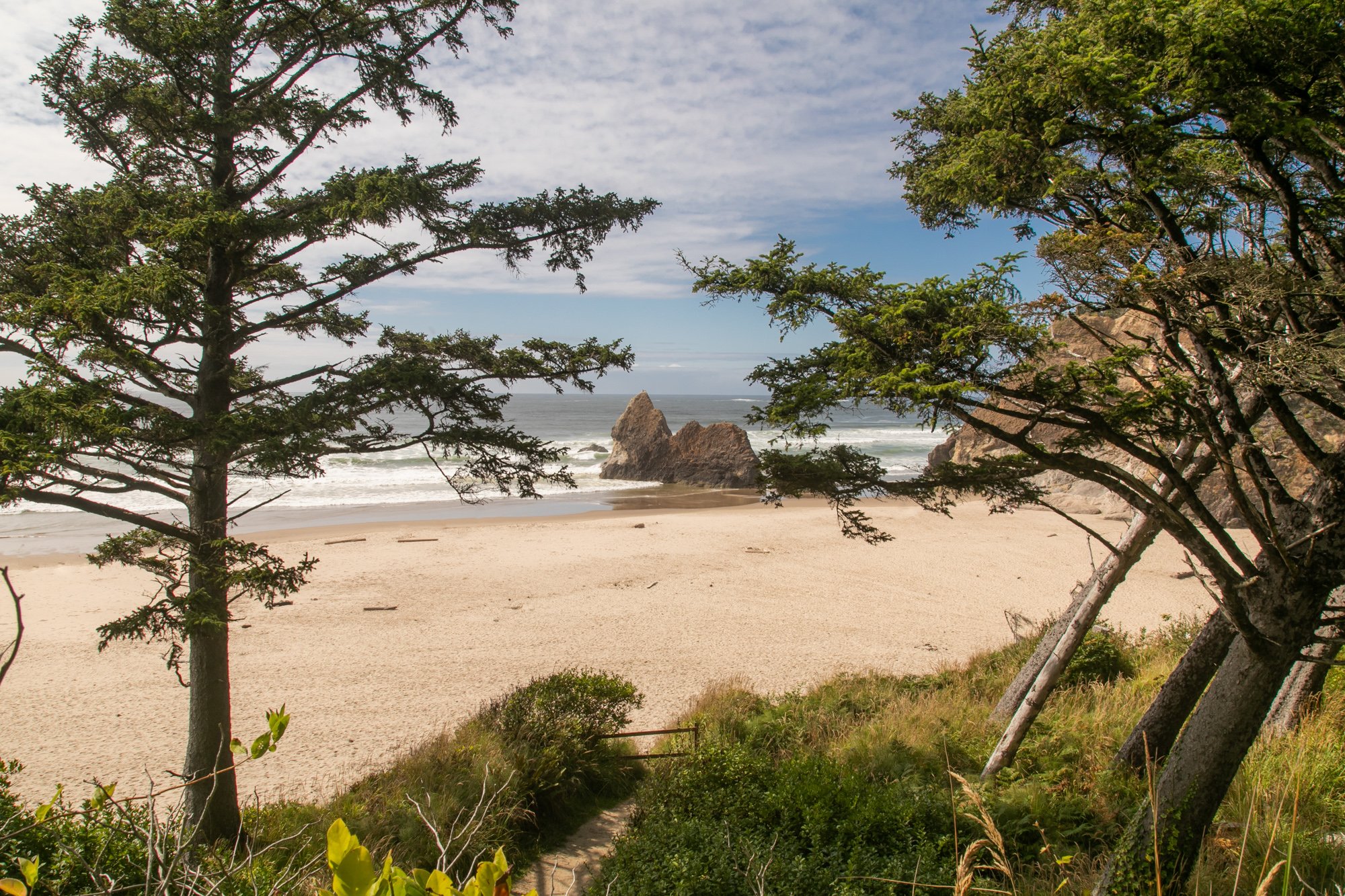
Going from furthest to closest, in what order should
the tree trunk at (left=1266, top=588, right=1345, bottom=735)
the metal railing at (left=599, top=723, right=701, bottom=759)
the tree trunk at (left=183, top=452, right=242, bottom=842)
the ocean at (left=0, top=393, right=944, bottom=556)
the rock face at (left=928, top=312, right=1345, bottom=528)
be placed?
the ocean at (left=0, top=393, right=944, bottom=556), the rock face at (left=928, top=312, right=1345, bottom=528), the metal railing at (left=599, top=723, right=701, bottom=759), the tree trunk at (left=1266, top=588, right=1345, bottom=735), the tree trunk at (left=183, top=452, right=242, bottom=842)

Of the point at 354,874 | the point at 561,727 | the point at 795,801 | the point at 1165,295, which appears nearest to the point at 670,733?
the point at 561,727

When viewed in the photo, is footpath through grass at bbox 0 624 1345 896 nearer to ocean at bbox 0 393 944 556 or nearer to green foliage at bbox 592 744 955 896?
green foliage at bbox 592 744 955 896

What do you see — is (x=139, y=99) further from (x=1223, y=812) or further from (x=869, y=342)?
(x=1223, y=812)

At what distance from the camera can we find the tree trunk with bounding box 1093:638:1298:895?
157 inches

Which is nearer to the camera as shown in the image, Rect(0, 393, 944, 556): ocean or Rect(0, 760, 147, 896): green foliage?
Rect(0, 760, 147, 896): green foliage

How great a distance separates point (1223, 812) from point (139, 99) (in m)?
10.2

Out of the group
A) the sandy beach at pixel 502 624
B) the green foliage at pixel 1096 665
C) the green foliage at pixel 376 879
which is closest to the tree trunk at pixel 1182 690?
the green foliage at pixel 1096 665

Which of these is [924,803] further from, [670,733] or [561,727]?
[561,727]

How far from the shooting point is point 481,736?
7594mm

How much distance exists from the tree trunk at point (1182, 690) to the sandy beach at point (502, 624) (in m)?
5.17

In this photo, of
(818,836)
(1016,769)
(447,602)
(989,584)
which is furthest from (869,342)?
(989,584)

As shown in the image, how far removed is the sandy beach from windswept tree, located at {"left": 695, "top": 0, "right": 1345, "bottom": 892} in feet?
20.0

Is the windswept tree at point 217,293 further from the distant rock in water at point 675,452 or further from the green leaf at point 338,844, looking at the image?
the distant rock in water at point 675,452

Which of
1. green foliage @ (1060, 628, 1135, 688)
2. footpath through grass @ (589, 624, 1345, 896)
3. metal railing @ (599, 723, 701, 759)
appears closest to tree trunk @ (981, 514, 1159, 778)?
footpath through grass @ (589, 624, 1345, 896)
